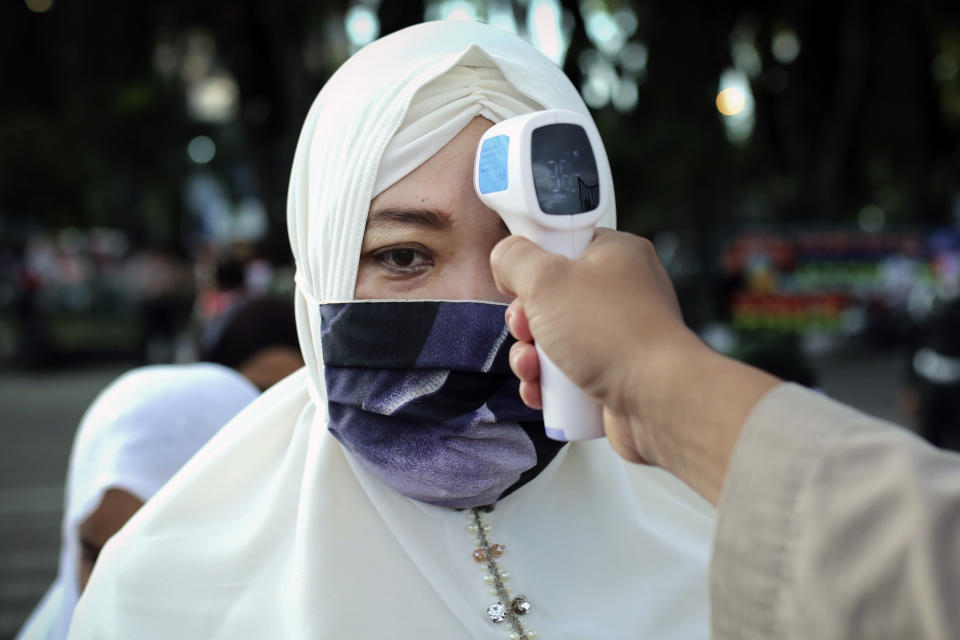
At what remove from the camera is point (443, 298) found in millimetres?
1749

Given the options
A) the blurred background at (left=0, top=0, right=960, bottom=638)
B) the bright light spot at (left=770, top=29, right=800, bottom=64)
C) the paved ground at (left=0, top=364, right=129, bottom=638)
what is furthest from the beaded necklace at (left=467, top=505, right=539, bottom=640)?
the bright light spot at (left=770, top=29, right=800, bottom=64)

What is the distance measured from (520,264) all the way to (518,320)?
0.06 metres

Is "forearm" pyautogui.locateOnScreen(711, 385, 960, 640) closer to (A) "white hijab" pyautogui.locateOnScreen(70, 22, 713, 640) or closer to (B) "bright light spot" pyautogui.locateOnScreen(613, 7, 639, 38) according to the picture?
(A) "white hijab" pyautogui.locateOnScreen(70, 22, 713, 640)

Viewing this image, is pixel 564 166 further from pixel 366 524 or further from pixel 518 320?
pixel 366 524

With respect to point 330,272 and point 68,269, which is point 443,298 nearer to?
point 330,272

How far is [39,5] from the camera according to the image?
1703cm

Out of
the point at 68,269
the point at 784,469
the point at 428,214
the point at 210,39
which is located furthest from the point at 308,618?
the point at 68,269

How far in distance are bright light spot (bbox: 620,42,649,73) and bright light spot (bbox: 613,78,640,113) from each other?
19cm

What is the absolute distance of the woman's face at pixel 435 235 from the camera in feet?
5.73

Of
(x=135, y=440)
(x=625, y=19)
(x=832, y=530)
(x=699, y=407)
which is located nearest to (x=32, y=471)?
(x=135, y=440)

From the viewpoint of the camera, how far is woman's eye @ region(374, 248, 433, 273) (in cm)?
179

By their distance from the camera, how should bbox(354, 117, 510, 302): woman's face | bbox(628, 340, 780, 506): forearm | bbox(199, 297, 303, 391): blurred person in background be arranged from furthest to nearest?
1. bbox(199, 297, 303, 391): blurred person in background
2. bbox(354, 117, 510, 302): woman's face
3. bbox(628, 340, 780, 506): forearm

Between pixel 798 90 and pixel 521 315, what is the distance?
2196 centimetres

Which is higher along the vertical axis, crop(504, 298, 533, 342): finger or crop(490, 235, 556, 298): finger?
crop(490, 235, 556, 298): finger
